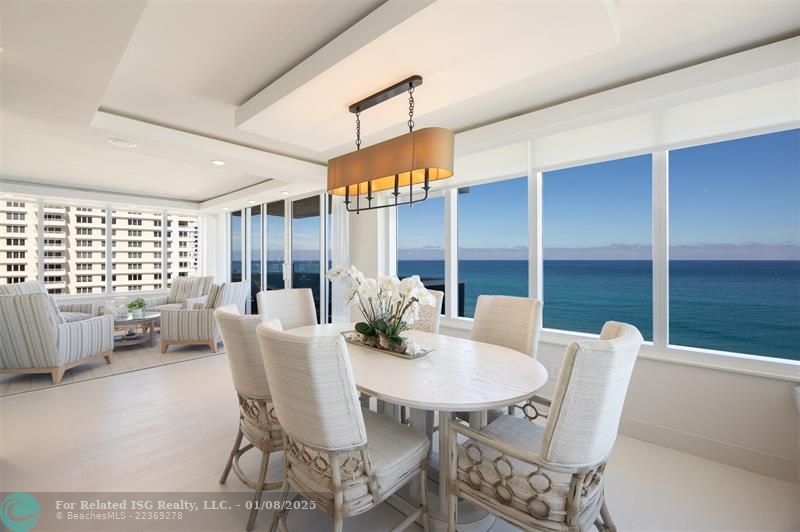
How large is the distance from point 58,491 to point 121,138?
2.66 metres

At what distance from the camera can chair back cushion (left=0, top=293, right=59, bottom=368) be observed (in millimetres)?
3402

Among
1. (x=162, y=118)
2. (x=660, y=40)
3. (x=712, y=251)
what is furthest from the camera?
(x=162, y=118)

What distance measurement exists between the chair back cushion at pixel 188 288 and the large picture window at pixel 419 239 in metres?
4.10

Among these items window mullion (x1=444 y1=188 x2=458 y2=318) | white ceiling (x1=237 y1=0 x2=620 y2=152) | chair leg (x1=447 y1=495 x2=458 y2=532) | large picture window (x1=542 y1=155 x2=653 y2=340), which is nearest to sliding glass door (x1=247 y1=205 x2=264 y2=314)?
window mullion (x1=444 y1=188 x2=458 y2=318)

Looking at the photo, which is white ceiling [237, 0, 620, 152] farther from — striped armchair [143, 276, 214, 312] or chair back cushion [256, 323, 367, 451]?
striped armchair [143, 276, 214, 312]

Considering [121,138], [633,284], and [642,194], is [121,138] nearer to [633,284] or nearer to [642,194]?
[642,194]

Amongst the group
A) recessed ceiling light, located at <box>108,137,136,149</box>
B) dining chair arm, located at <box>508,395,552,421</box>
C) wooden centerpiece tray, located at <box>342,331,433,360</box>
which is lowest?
dining chair arm, located at <box>508,395,552,421</box>

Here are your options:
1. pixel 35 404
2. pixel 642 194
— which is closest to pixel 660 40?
pixel 642 194

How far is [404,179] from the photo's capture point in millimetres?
2318

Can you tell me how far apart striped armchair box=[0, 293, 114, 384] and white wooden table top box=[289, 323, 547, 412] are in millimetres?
3426

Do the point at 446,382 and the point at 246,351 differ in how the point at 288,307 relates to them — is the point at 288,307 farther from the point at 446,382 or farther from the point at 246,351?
the point at 446,382

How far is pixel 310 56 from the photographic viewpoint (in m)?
2.06

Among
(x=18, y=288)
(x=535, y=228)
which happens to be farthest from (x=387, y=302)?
(x=18, y=288)

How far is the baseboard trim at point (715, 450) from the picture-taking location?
6.81ft
